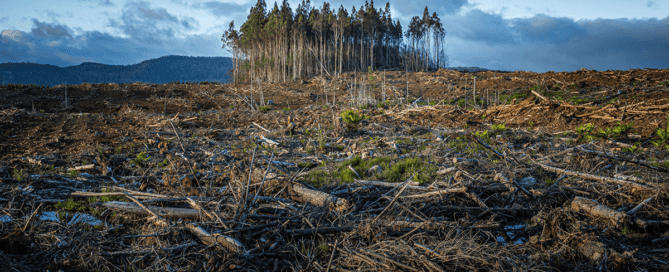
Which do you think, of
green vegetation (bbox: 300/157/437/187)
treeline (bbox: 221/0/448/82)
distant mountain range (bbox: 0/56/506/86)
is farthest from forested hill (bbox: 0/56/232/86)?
green vegetation (bbox: 300/157/437/187)

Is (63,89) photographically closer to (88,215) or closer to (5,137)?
(5,137)

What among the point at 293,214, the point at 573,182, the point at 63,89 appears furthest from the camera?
the point at 63,89

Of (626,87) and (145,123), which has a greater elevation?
(626,87)

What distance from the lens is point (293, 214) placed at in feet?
9.45

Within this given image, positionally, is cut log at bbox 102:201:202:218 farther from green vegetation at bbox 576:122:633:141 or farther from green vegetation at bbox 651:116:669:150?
green vegetation at bbox 651:116:669:150

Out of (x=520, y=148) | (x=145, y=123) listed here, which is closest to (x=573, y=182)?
(x=520, y=148)

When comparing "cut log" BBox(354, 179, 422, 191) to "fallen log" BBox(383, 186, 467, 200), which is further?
"cut log" BBox(354, 179, 422, 191)

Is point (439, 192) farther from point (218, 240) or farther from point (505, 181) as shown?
point (218, 240)

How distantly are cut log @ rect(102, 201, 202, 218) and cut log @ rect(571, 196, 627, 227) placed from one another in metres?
3.86

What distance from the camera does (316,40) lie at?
40.0 metres

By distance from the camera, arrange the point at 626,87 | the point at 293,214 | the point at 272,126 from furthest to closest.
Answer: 1. the point at 626,87
2. the point at 272,126
3. the point at 293,214

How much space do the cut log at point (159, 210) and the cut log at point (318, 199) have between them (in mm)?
1109

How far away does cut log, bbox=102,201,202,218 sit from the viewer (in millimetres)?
2773

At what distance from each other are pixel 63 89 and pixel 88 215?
21632 millimetres
